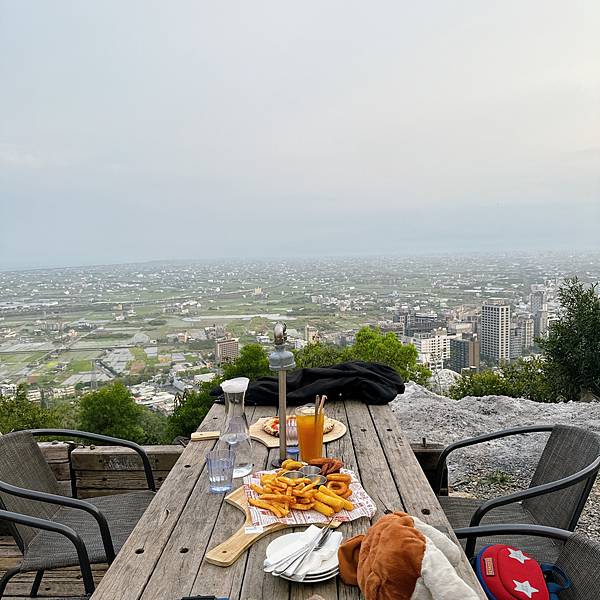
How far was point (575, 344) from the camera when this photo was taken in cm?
579

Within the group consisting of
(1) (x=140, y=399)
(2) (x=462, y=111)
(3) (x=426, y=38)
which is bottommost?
(1) (x=140, y=399)

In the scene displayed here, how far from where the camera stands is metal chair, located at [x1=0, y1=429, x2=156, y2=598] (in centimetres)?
173

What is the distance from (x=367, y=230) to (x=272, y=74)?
613 cm

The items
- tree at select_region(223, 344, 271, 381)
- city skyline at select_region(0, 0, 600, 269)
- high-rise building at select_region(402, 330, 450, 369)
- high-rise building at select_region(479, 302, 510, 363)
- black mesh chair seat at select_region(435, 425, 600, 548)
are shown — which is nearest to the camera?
black mesh chair seat at select_region(435, 425, 600, 548)

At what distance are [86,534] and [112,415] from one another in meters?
2.46

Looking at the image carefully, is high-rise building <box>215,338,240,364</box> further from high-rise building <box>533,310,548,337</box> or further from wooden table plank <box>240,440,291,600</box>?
wooden table plank <box>240,440,291,600</box>

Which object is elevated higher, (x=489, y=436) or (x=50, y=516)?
(x=489, y=436)

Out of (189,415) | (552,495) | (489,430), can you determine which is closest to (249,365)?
(189,415)

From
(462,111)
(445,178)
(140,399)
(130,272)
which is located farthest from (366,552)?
(445,178)

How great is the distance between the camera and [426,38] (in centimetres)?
777

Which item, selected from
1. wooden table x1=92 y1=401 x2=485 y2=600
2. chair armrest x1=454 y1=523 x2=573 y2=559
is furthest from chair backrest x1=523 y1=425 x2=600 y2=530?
wooden table x1=92 y1=401 x2=485 y2=600

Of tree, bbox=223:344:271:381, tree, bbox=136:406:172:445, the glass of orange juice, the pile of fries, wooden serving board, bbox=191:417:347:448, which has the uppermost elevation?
the glass of orange juice

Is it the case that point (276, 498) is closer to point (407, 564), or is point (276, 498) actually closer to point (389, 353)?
point (407, 564)

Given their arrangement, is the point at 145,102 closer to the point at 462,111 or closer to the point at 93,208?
the point at 93,208
